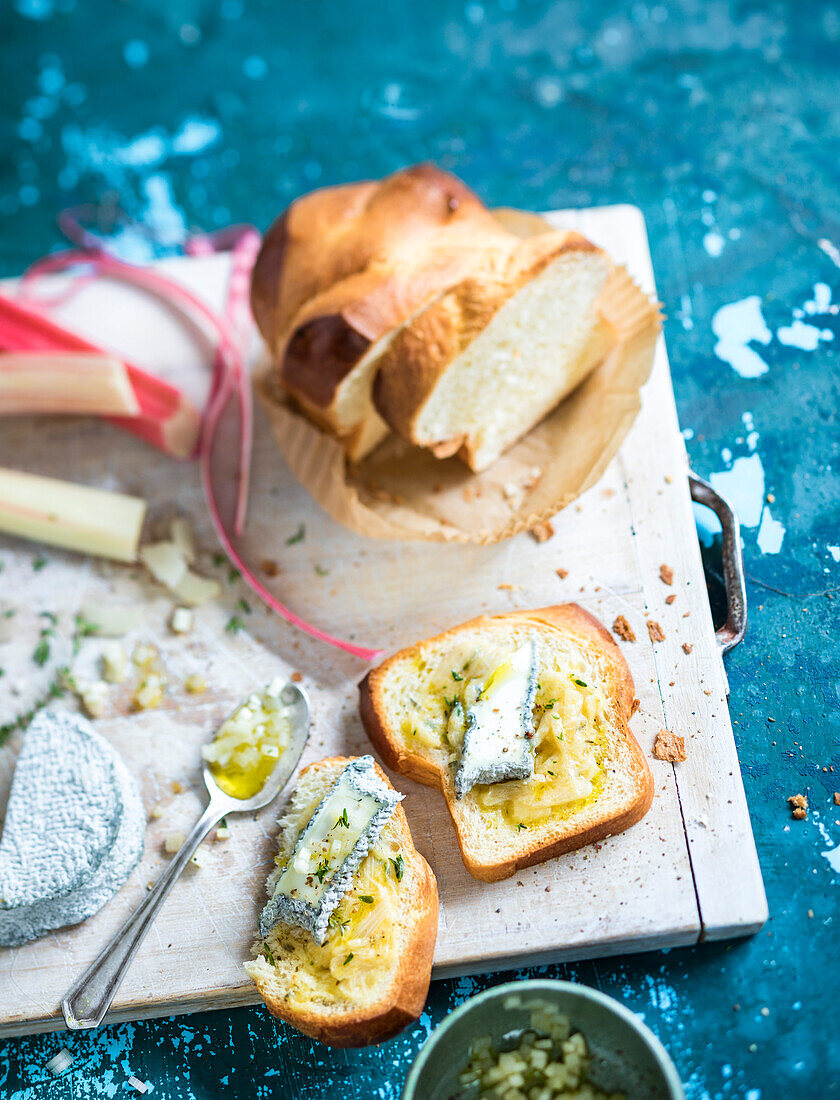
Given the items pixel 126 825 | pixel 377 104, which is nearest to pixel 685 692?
pixel 126 825

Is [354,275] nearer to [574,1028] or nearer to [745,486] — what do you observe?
[745,486]

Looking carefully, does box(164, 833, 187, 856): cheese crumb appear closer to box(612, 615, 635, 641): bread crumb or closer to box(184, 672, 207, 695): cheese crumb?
box(184, 672, 207, 695): cheese crumb

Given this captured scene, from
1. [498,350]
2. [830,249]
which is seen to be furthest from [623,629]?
[830,249]

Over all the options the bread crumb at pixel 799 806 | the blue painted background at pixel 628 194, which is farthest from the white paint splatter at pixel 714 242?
the bread crumb at pixel 799 806

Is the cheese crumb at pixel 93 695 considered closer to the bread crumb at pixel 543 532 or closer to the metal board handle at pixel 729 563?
the bread crumb at pixel 543 532

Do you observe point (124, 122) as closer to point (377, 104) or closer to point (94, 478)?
point (377, 104)

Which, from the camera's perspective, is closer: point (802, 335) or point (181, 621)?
point (181, 621)

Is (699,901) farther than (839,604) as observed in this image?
No
